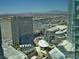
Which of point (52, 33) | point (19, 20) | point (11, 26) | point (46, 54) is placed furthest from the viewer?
point (19, 20)

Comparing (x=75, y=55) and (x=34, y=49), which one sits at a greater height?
(x=75, y=55)

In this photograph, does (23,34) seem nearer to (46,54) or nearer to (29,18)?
(29,18)

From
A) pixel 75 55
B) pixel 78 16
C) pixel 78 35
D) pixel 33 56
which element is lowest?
pixel 33 56

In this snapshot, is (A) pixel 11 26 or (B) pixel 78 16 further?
(A) pixel 11 26

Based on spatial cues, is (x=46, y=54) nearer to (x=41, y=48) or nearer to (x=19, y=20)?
(x=41, y=48)

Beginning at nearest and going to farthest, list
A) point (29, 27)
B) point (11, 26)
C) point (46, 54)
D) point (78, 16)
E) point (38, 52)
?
point (78, 16) → point (46, 54) → point (38, 52) → point (11, 26) → point (29, 27)

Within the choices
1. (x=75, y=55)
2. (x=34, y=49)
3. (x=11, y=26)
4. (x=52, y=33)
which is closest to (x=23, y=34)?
(x=11, y=26)

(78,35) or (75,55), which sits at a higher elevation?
(78,35)

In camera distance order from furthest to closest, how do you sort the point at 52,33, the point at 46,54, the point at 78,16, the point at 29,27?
the point at 29,27
the point at 52,33
the point at 46,54
the point at 78,16

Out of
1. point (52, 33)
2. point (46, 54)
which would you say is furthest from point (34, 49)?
point (52, 33)
